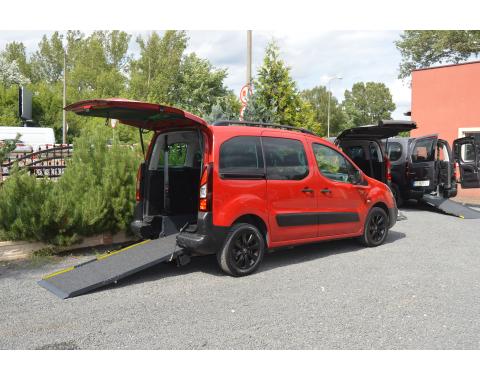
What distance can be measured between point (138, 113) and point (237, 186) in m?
1.54

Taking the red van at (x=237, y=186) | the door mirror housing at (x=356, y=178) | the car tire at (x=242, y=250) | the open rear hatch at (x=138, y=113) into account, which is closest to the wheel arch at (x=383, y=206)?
the red van at (x=237, y=186)

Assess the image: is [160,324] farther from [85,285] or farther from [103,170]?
[103,170]

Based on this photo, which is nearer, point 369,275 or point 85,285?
point 85,285

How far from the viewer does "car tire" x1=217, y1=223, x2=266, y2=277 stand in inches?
207

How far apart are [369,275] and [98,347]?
137 inches

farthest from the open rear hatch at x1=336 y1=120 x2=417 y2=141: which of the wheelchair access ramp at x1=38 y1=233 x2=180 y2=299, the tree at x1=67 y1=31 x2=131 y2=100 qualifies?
the tree at x1=67 y1=31 x2=131 y2=100

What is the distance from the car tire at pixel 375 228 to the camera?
7105mm

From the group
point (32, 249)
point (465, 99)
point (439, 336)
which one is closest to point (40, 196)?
point (32, 249)

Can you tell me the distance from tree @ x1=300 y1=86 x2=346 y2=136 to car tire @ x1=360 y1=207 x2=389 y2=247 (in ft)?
191

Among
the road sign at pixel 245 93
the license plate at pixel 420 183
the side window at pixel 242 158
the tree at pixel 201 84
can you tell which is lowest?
the license plate at pixel 420 183

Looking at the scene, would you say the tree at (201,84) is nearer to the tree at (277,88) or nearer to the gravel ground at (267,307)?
the tree at (277,88)

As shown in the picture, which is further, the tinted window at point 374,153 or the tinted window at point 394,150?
the tinted window at point 394,150

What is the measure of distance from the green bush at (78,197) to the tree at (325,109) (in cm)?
5949

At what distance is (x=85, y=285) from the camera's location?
469 centimetres
